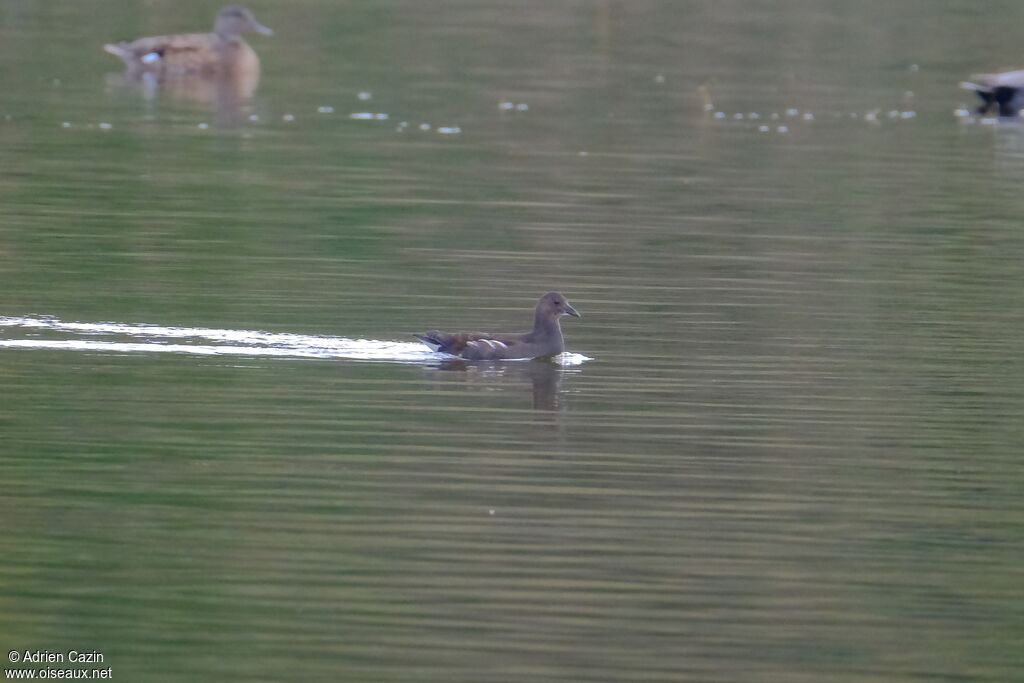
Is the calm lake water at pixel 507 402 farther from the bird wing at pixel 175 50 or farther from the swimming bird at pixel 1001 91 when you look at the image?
the bird wing at pixel 175 50

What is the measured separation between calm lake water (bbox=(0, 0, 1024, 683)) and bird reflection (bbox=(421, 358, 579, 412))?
1.6 inches

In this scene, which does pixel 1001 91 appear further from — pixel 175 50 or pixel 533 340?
pixel 533 340

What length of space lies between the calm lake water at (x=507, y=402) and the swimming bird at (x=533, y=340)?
0.11 metres

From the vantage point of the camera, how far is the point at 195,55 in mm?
31766

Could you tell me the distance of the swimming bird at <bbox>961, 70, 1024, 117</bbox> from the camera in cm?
2906

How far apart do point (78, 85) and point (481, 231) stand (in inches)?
491

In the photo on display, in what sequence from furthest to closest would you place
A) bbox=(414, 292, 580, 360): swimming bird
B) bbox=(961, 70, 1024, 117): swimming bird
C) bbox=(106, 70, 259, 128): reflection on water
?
bbox=(961, 70, 1024, 117): swimming bird → bbox=(106, 70, 259, 128): reflection on water → bbox=(414, 292, 580, 360): swimming bird

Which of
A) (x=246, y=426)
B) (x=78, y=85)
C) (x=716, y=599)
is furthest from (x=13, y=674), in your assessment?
(x=78, y=85)

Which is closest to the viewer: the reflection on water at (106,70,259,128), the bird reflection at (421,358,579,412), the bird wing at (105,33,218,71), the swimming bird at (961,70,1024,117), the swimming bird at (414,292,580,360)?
the bird reflection at (421,358,579,412)

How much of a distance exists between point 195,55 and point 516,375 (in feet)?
64.8

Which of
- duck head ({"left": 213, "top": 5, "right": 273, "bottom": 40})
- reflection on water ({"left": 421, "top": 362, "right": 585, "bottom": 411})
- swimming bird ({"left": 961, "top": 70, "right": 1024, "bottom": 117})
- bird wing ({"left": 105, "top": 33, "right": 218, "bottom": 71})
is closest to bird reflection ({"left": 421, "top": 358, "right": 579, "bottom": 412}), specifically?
reflection on water ({"left": 421, "top": 362, "right": 585, "bottom": 411})

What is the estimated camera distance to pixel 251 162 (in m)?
22.5

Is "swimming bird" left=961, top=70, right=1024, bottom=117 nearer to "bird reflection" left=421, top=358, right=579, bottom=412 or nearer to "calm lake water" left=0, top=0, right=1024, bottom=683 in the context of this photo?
"calm lake water" left=0, top=0, right=1024, bottom=683

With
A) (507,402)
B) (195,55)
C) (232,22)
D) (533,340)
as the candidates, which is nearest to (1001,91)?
(232,22)
